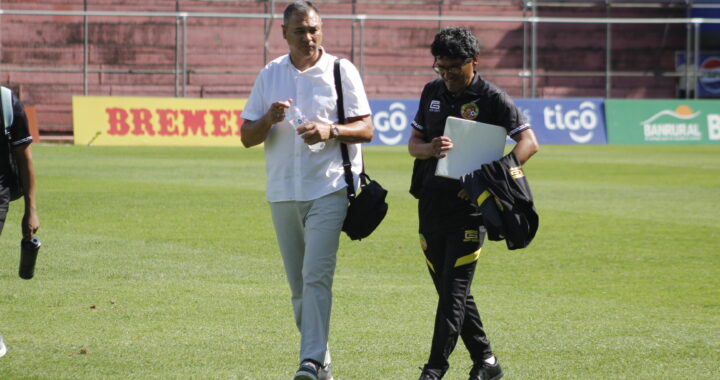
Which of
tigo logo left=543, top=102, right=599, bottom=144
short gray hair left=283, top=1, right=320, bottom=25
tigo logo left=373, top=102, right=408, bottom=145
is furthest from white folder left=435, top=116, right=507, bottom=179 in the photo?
tigo logo left=543, top=102, right=599, bottom=144

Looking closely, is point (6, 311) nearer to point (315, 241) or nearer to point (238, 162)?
point (315, 241)

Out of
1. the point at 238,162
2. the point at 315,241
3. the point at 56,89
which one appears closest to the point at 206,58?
the point at 56,89

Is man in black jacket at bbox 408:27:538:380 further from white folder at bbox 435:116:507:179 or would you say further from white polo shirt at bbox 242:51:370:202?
white polo shirt at bbox 242:51:370:202

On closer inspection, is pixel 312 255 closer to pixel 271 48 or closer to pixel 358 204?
pixel 358 204

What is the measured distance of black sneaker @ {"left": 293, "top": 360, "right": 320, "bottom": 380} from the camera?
5980mm

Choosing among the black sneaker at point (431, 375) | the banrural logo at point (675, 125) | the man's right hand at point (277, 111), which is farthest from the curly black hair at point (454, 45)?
the banrural logo at point (675, 125)

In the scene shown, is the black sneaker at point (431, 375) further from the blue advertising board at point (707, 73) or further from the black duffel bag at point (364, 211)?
the blue advertising board at point (707, 73)

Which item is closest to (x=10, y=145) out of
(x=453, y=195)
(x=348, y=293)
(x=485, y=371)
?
(x=453, y=195)

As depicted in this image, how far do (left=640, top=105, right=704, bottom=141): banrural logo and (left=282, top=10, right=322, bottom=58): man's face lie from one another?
97.3ft

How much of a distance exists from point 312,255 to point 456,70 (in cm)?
126

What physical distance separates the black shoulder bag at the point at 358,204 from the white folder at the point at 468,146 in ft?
1.36

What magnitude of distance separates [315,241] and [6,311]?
3.24 metres

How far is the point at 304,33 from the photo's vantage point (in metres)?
6.31

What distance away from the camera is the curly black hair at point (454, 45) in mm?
6004
